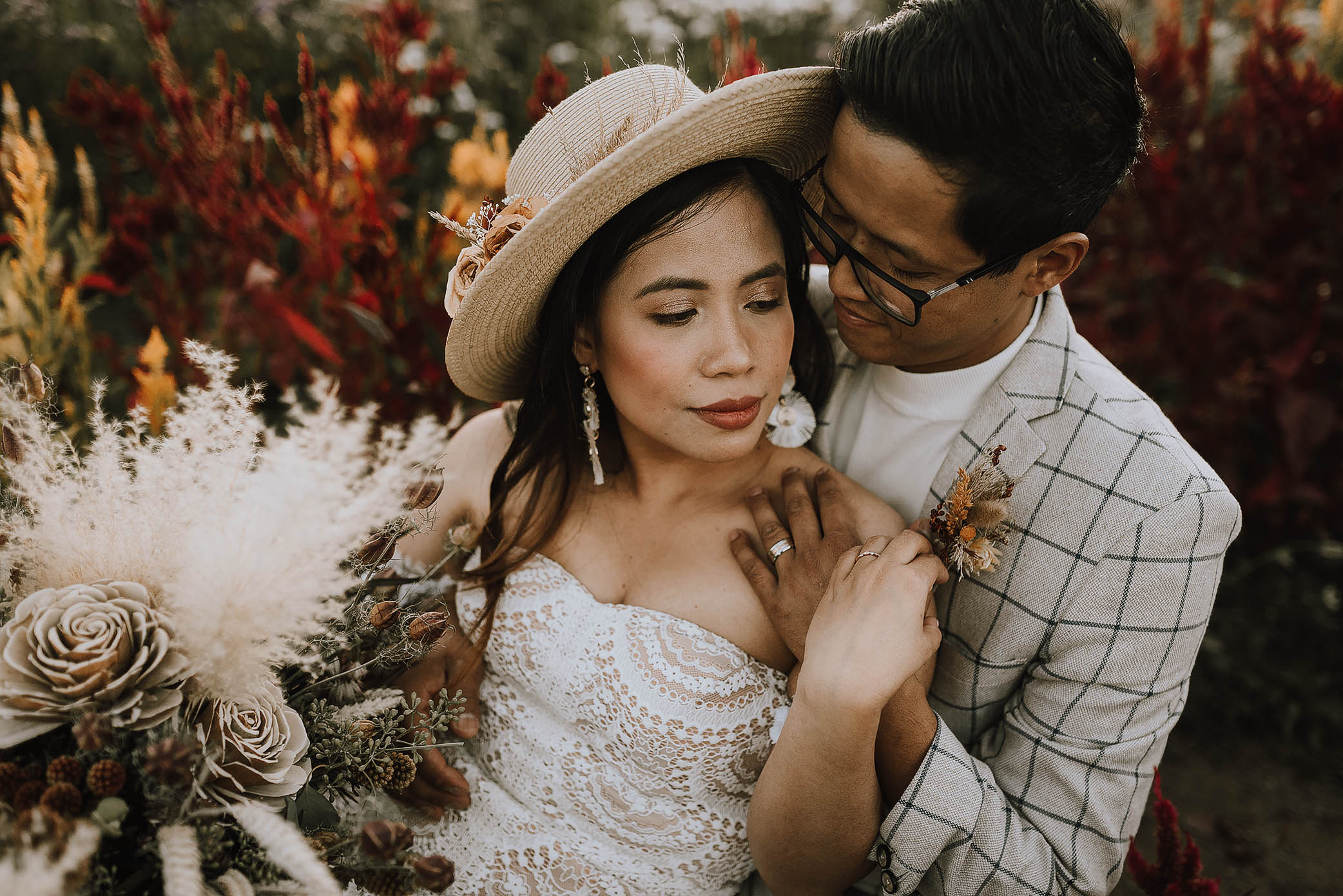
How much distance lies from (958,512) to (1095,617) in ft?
1.66

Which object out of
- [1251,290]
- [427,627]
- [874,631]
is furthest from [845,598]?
[1251,290]

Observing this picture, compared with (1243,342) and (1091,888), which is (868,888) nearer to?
(1091,888)

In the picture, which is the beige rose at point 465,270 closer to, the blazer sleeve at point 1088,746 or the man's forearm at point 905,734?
the man's forearm at point 905,734

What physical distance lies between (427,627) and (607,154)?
102cm

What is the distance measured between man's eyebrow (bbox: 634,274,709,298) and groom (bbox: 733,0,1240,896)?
0.36 meters

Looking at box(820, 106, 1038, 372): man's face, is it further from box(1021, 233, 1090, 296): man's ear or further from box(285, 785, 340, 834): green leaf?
box(285, 785, 340, 834): green leaf

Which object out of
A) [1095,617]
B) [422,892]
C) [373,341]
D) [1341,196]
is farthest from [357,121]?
[1341,196]

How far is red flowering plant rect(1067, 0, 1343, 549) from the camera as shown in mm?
3166

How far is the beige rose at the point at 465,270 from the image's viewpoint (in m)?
1.91

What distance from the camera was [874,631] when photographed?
1621 millimetres

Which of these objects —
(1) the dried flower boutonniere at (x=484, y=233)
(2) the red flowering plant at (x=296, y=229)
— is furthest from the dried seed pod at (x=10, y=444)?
(2) the red flowering plant at (x=296, y=229)

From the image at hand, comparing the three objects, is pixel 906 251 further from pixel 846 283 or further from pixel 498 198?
pixel 498 198

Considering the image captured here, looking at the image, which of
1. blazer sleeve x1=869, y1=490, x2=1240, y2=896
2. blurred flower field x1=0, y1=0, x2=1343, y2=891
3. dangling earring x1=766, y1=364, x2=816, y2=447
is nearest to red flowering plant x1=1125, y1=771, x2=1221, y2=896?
blazer sleeve x1=869, y1=490, x2=1240, y2=896

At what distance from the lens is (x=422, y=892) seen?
1.78 m
